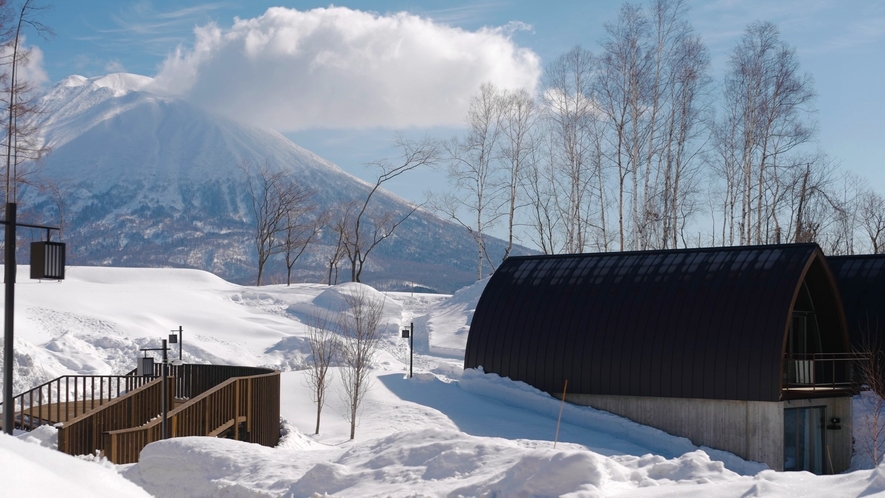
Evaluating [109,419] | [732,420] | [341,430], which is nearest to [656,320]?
[732,420]

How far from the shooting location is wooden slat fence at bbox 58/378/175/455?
14211mm

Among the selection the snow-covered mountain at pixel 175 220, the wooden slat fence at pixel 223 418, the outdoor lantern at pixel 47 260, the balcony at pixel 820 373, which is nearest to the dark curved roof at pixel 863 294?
the balcony at pixel 820 373

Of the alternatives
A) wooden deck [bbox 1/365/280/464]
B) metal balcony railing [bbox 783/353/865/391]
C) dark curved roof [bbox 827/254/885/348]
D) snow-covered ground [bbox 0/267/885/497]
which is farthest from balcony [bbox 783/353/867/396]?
wooden deck [bbox 1/365/280/464]

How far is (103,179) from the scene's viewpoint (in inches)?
7461

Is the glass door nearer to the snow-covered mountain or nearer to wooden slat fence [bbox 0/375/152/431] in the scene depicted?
wooden slat fence [bbox 0/375/152/431]

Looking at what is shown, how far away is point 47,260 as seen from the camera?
12.0 meters

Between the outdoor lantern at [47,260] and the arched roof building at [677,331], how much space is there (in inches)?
554

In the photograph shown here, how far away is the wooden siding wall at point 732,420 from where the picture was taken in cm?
1948

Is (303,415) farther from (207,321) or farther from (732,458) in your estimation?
(207,321)

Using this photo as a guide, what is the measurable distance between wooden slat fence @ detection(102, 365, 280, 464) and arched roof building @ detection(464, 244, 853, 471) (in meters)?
7.95

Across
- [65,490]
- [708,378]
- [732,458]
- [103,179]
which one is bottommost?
[732,458]

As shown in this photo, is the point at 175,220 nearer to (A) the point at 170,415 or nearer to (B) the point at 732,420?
(B) the point at 732,420

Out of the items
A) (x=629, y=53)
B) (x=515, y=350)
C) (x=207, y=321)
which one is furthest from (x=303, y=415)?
(x=629, y=53)

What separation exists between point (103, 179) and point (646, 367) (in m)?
188
